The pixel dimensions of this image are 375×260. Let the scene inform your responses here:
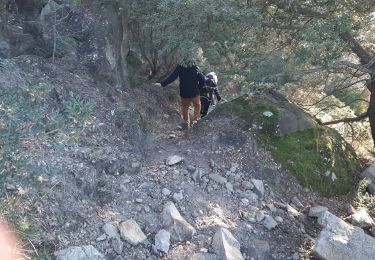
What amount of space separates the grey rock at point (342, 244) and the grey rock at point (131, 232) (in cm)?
203

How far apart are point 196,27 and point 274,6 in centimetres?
159

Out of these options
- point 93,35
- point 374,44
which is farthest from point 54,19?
point 374,44

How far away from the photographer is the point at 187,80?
7.98 metres

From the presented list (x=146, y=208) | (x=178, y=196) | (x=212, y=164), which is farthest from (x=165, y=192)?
(x=212, y=164)

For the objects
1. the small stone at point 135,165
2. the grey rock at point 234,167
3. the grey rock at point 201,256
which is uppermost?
the small stone at point 135,165

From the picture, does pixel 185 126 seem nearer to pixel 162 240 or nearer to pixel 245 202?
pixel 245 202

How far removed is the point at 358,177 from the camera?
7.41 meters

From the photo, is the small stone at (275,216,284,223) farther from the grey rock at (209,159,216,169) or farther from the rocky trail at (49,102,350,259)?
the grey rock at (209,159,216,169)

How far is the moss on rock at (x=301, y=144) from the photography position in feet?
22.5

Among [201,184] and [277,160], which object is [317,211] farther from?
[201,184]

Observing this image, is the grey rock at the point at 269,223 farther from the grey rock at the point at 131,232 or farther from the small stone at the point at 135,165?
the small stone at the point at 135,165

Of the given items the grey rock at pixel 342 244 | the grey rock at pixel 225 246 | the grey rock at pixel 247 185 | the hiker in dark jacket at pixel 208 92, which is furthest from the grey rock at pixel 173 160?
the hiker in dark jacket at pixel 208 92

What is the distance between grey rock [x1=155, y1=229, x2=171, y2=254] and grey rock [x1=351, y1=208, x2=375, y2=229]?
2814 mm

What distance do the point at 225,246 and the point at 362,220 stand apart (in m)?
2.38
